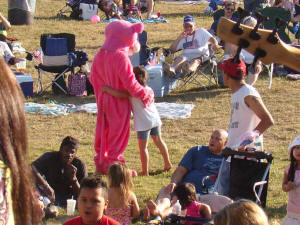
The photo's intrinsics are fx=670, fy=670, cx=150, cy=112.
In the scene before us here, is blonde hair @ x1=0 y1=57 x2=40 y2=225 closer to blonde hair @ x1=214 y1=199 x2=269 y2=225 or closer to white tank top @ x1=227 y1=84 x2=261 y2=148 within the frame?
blonde hair @ x1=214 y1=199 x2=269 y2=225

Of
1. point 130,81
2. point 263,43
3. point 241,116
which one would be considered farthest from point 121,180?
point 263,43

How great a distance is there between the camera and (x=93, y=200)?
427 cm

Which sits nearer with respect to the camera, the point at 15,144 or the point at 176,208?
the point at 15,144

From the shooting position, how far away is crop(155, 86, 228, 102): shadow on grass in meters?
11.7

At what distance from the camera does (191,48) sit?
12.1 metres

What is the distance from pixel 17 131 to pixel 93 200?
2.66m

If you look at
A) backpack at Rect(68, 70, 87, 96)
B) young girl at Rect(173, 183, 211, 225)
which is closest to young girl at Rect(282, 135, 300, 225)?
young girl at Rect(173, 183, 211, 225)

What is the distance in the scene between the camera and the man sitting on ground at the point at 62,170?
6.55 metres

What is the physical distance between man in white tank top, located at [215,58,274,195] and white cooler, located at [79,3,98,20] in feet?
45.8

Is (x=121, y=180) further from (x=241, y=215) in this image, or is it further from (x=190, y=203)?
(x=241, y=215)

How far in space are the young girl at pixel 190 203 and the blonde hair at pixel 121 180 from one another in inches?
15.9

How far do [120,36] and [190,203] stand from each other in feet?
9.63

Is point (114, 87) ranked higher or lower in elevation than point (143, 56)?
higher

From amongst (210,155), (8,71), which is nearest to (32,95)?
(210,155)
